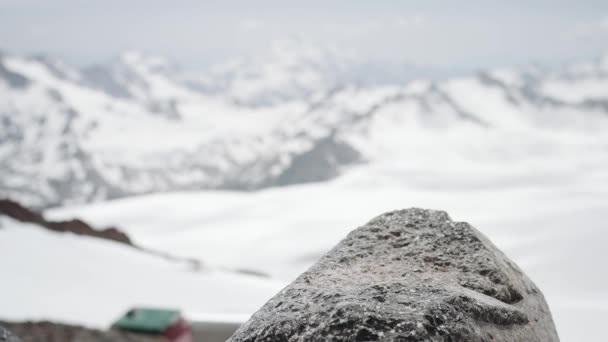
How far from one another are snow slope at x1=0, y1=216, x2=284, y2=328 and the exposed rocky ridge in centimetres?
120

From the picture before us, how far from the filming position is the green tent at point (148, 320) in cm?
1252

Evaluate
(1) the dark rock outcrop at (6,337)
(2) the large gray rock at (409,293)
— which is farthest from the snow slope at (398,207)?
(1) the dark rock outcrop at (6,337)

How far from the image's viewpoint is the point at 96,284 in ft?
75.1

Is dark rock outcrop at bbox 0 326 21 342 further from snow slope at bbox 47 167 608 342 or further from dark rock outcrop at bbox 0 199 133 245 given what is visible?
dark rock outcrop at bbox 0 199 133 245

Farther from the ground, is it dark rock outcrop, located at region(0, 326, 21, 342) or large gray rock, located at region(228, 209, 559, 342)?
large gray rock, located at region(228, 209, 559, 342)

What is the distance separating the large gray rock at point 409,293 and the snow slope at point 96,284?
11.1 metres

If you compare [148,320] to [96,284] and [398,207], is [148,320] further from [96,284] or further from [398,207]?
[398,207]

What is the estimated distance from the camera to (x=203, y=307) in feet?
65.1

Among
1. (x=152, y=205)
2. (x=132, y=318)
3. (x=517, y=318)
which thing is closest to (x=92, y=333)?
(x=132, y=318)

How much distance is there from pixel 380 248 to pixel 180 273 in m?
22.8

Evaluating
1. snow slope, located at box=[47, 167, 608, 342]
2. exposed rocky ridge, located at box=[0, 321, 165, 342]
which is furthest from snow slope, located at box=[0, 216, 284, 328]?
snow slope, located at box=[47, 167, 608, 342]

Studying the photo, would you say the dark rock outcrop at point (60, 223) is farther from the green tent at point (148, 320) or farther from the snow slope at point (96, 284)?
the green tent at point (148, 320)

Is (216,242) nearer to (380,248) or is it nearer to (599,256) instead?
(599,256)

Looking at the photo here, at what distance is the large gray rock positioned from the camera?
2924mm
